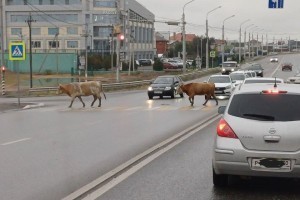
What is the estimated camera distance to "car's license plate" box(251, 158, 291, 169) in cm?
761

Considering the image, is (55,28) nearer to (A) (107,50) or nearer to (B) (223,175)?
(A) (107,50)

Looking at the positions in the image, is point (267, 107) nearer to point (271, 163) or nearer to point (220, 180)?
point (271, 163)

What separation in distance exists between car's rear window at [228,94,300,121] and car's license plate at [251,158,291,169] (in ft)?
1.90

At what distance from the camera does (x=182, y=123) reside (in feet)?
62.7

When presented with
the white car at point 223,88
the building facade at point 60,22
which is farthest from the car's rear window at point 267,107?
the building facade at point 60,22

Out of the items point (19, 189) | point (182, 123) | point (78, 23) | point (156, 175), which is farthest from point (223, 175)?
point (78, 23)

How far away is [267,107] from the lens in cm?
791

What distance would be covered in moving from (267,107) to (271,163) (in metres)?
0.82

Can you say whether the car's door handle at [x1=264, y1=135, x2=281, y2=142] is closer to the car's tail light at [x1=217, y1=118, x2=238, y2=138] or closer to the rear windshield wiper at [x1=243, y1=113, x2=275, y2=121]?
the rear windshield wiper at [x1=243, y1=113, x2=275, y2=121]

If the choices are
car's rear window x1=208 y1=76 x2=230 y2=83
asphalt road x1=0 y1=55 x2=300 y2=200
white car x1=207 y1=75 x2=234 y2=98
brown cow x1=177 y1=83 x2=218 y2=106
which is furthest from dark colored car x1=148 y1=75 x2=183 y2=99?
asphalt road x1=0 y1=55 x2=300 y2=200

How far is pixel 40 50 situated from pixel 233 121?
351ft

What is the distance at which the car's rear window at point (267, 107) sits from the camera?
779 cm

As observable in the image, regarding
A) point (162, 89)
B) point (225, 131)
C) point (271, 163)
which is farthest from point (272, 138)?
point (162, 89)

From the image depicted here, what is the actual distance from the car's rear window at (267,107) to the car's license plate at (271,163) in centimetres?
58
